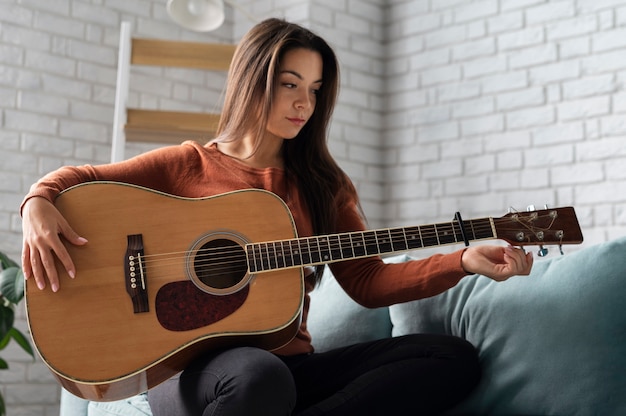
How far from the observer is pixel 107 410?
2014 millimetres

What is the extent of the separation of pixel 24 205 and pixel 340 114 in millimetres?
2179

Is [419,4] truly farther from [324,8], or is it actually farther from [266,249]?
[266,249]

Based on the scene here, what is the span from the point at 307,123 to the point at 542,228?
0.70m

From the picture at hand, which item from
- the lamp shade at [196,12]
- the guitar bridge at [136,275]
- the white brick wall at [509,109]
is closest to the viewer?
the guitar bridge at [136,275]

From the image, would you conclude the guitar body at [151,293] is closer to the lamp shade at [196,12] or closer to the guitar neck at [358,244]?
the guitar neck at [358,244]

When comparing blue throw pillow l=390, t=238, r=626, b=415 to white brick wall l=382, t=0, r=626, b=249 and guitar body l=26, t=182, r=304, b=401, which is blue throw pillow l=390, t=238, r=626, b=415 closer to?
guitar body l=26, t=182, r=304, b=401

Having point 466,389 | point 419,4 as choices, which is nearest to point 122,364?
point 466,389

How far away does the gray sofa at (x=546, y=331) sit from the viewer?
1657mm

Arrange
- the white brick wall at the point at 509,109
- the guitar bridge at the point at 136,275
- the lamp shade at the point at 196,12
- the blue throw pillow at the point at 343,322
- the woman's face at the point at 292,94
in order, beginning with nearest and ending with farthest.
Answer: the guitar bridge at the point at 136,275 → the woman's face at the point at 292,94 → the blue throw pillow at the point at 343,322 → the lamp shade at the point at 196,12 → the white brick wall at the point at 509,109

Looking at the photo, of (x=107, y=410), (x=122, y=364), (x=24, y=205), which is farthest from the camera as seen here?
(x=107, y=410)

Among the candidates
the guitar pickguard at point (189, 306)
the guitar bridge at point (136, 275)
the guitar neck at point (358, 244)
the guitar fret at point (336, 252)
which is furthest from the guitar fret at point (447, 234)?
the guitar bridge at point (136, 275)

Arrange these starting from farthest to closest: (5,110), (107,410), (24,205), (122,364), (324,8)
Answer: (324,8) < (5,110) < (107,410) < (24,205) < (122,364)

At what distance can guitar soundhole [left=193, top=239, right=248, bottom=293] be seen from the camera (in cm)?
157

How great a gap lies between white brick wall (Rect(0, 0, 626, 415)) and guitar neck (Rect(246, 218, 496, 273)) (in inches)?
60.9
